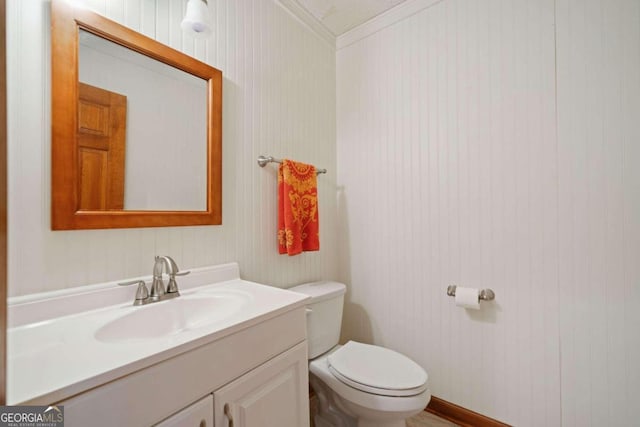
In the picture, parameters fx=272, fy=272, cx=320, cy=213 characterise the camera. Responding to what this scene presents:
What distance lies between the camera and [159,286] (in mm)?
963

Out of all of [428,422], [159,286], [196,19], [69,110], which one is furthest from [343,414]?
[196,19]

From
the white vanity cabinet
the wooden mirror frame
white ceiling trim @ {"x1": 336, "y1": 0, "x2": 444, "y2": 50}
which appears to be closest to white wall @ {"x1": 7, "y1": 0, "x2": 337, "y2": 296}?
the wooden mirror frame

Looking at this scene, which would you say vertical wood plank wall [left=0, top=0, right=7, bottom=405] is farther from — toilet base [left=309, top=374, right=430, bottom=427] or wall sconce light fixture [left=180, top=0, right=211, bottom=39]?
toilet base [left=309, top=374, right=430, bottom=427]

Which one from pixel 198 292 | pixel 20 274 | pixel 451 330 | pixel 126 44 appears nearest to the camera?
pixel 20 274

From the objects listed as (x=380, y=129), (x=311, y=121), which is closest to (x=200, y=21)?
(x=311, y=121)

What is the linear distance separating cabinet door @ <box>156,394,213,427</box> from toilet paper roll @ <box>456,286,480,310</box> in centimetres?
121

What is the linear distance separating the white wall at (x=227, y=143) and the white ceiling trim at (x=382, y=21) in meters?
0.14

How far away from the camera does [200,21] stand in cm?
102

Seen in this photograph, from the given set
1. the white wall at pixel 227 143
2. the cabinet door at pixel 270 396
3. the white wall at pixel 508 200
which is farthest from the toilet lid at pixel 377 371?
the white wall at pixel 227 143

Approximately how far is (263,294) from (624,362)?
1.47 m

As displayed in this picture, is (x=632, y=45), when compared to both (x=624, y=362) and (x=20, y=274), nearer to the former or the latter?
(x=624, y=362)

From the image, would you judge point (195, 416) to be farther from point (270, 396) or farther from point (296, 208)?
point (296, 208)

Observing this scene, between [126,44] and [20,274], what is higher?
[126,44]

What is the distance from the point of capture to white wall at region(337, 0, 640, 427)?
1114 mm
